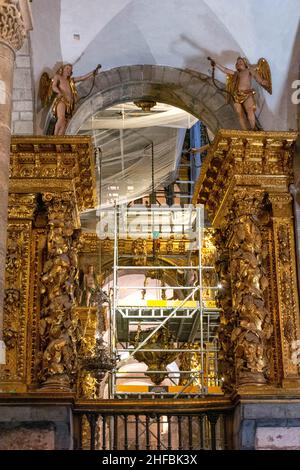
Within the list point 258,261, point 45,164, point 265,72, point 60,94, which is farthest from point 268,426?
point 60,94

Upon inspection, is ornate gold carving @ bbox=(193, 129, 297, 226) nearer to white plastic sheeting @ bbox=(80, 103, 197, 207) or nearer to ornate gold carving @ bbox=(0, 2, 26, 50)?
white plastic sheeting @ bbox=(80, 103, 197, 207)

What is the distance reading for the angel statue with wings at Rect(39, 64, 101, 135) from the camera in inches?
572

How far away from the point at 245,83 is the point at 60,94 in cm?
292

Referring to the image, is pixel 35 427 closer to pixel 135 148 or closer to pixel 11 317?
pixel 11 317

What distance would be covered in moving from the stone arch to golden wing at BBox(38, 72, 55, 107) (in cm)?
78

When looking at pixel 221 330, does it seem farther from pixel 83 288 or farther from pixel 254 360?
pixel 83 288

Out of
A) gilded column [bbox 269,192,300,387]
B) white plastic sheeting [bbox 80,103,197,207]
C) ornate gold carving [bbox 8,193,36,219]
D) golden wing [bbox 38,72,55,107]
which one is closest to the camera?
gilded column [bbox 269,192,300,387]

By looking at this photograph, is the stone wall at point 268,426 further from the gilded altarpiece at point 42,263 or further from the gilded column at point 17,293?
the gilded column at point 17,293

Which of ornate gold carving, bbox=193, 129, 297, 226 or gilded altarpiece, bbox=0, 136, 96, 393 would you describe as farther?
ornate gold carving, bbox=193, 129, 297, 226

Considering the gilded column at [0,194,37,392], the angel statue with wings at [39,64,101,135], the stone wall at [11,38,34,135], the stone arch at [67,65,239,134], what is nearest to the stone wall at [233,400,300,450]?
the gilded column at [0,194,37,392]

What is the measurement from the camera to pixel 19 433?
12375 millimetres

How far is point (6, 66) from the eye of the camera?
9.38 meters

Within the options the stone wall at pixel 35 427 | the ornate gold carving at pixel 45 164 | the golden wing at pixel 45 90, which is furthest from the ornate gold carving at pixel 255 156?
the stone wall at pixel 35 427

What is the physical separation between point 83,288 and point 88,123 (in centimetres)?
495
